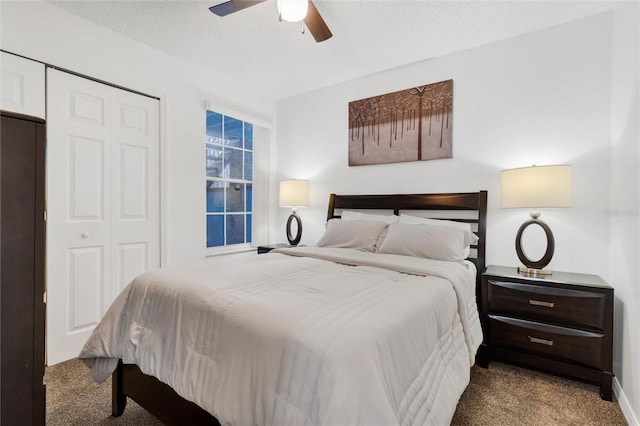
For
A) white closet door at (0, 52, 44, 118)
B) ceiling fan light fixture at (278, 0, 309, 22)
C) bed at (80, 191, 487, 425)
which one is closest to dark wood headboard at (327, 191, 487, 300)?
bed at (80, 191, 487, 425)

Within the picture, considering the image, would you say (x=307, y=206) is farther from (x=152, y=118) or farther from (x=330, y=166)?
(x=152, y=118)

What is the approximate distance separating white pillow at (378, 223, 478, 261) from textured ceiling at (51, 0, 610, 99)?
1.60 m

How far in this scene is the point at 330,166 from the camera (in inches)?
147

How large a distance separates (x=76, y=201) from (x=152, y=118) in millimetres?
980

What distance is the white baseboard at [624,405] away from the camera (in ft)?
5.39

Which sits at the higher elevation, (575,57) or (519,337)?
(575,57)

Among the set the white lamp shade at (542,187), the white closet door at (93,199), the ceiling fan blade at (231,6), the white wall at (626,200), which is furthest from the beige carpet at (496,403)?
the ceiling fan blade at (231,6)

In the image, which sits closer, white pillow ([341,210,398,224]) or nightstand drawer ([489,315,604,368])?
nightstand drawer ([489,315,604,368])

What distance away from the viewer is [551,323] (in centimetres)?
210

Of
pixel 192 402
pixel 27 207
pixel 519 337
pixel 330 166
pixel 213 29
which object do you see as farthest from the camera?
pixel 330 166

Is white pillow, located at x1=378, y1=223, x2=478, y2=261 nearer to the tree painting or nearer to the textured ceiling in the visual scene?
the tree painting

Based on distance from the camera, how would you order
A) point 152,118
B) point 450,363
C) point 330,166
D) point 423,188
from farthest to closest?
point 330,166, point 423,188, point 152,118, point 450,363

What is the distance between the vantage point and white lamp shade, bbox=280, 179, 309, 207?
363 cm

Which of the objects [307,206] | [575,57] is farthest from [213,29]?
[575,57]
